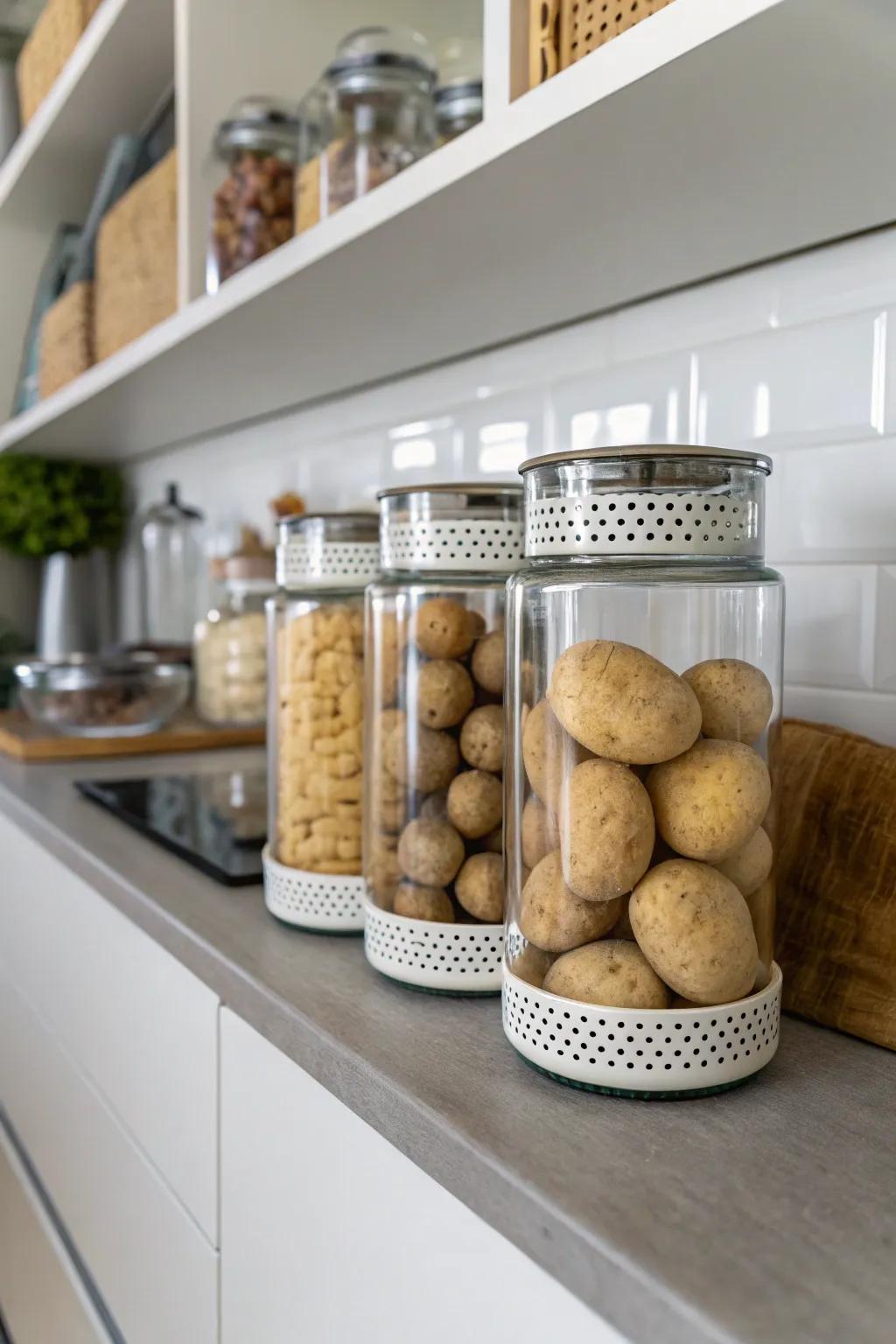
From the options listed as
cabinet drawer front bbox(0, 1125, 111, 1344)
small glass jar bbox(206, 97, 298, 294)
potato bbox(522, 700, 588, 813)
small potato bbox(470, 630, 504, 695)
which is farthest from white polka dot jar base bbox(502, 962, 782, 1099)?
small glass jar bbox(206, 97, 298, 294)

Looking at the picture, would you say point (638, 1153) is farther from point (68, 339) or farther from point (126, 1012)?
point (68, 339)

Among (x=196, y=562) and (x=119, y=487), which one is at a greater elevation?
(x=119, y=487)

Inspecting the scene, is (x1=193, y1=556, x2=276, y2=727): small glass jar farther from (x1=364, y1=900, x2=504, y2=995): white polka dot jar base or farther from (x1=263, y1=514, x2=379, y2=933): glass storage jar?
(x1=364, y1=900, x2=504, y2=995): white polka dot jar base

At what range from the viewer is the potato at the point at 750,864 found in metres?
0.61

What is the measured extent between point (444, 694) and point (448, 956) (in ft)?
0.54

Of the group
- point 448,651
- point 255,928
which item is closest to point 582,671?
point 448,651

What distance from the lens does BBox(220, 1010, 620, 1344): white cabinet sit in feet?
1.72

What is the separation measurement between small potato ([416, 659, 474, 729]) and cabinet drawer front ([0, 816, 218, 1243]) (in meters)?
0.27

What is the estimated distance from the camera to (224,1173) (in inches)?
31.8

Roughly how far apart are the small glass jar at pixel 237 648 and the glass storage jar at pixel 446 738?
1.01 metres

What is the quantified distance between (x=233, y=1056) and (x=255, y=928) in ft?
→ 0.35

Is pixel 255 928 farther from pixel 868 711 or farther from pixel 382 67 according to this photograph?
pixel 382 67

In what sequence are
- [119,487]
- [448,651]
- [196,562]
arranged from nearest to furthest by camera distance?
[448,651], [196,562], [119,487]

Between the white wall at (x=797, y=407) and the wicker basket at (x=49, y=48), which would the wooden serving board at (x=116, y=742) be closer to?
the white wall at (x=797, y=407)
